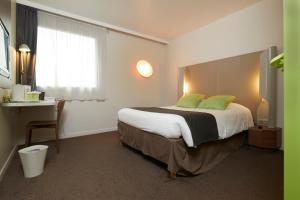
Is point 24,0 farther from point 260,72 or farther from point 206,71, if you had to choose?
point 260,72

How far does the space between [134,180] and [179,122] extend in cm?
80

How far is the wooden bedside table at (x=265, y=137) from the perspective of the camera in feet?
8.18

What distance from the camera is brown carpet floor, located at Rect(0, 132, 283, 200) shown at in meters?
1.48

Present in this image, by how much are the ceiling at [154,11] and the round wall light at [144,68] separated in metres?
0.95

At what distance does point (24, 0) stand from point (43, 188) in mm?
3113

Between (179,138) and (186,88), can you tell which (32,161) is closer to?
(179,138)

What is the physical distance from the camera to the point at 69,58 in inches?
131

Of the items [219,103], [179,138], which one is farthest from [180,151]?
[219,103]

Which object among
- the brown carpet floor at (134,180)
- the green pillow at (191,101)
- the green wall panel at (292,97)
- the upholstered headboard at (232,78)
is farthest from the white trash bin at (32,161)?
the upholstered headboard at (232,78)

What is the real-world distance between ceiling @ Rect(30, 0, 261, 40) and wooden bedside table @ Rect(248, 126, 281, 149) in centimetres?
226

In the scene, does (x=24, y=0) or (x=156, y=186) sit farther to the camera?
(x=24, y=0)

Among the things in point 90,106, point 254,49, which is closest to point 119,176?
point 90,106

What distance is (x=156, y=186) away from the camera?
1.63 meters

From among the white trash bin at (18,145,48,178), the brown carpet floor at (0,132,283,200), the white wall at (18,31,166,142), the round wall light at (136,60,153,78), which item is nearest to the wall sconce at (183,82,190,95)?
the white wall at (18,31,166,142)
